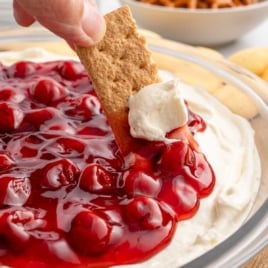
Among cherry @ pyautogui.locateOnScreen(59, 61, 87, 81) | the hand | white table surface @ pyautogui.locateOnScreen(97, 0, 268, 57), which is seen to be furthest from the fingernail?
white table surface @ pyautogui.locateOnScreen(97, 0, 268, 57)

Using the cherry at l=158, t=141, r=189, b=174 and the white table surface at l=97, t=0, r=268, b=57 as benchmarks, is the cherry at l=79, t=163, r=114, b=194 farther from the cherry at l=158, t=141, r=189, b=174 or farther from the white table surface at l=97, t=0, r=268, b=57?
the white table surface at l=97, t=0, r=268, b=57

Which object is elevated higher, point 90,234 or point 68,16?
point 68,16

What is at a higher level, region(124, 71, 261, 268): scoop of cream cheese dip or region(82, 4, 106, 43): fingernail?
region(82, 4, 106, 43): fingernail

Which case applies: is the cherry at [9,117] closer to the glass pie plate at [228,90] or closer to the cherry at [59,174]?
the cherry at [59,174]

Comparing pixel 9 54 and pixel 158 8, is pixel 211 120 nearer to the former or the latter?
pixel 9 54

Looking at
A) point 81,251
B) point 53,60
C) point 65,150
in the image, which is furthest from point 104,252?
point 53,60

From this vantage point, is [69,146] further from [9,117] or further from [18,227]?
[18,227]

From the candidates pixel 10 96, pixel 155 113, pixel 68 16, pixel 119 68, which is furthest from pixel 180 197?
pixel 10 96
